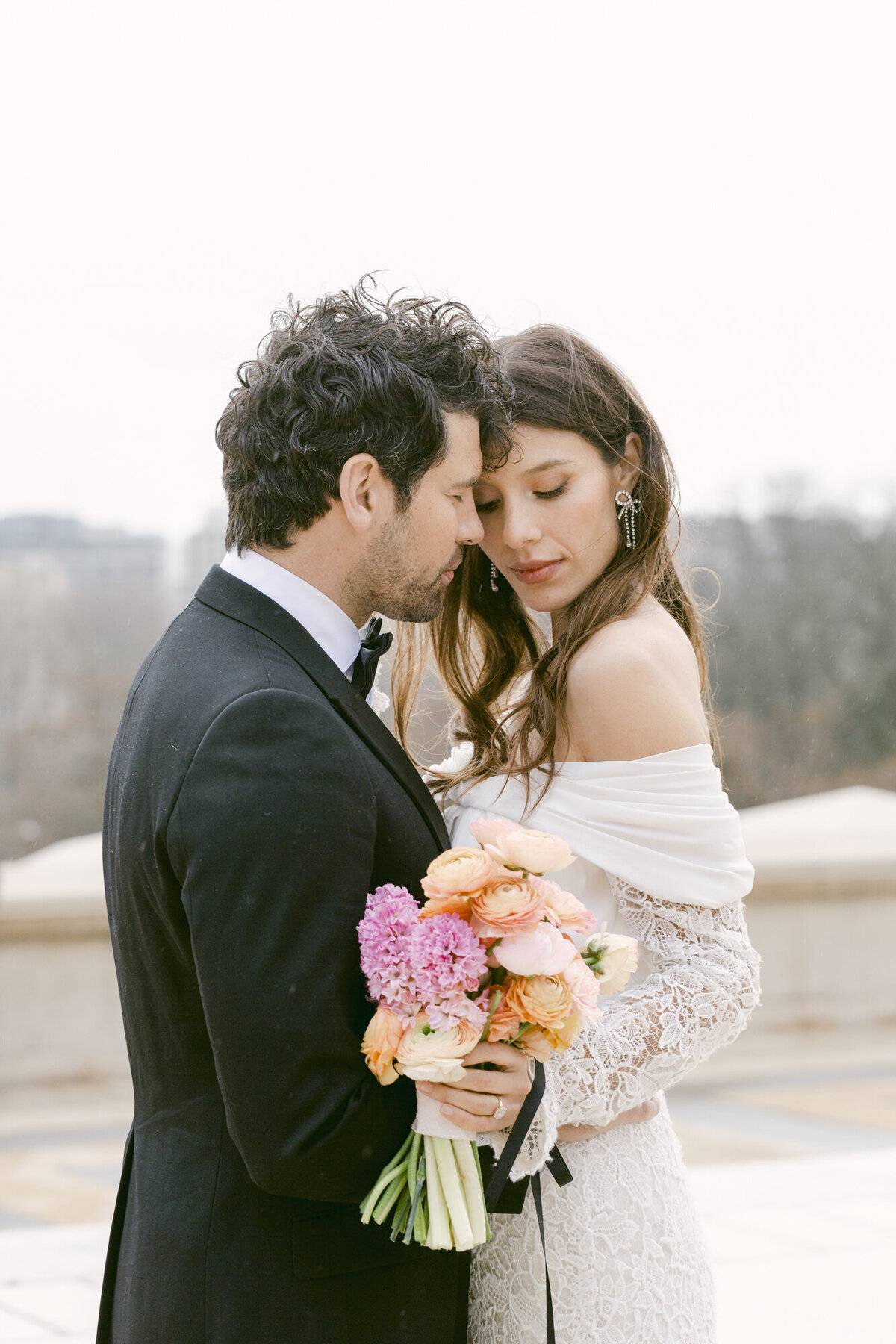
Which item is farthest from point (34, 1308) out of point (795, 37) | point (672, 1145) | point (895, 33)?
point (895, 33)

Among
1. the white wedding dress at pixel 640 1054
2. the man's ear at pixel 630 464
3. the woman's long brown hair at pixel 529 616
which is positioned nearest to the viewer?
the white wedding dress at pixel 640 1054

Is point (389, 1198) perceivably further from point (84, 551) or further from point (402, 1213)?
point (84, 551)

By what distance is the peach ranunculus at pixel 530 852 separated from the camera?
44.2 inches

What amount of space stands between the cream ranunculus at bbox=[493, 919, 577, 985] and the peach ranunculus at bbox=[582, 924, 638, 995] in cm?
13

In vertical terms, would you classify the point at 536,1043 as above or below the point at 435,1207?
above

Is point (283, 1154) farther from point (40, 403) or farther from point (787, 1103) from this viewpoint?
point (787, 1103)

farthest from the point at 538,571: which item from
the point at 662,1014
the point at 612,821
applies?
the point at 662,1014

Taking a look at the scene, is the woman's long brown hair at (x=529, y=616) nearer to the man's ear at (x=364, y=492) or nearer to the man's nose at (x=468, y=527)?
the man's nose at (x=468, y=527)

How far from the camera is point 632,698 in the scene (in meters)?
1.50

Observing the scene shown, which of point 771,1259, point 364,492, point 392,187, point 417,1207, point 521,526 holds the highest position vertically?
point 392,187

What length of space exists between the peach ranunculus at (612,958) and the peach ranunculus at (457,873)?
0.19 metres

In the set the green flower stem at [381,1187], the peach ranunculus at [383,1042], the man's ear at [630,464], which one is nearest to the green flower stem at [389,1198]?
the green flower stem at [381,1187]

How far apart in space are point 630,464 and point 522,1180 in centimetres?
93

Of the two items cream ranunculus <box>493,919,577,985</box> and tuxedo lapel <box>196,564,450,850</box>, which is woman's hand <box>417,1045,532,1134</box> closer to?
cream ranunculus <box>493,919,577,985</box>
